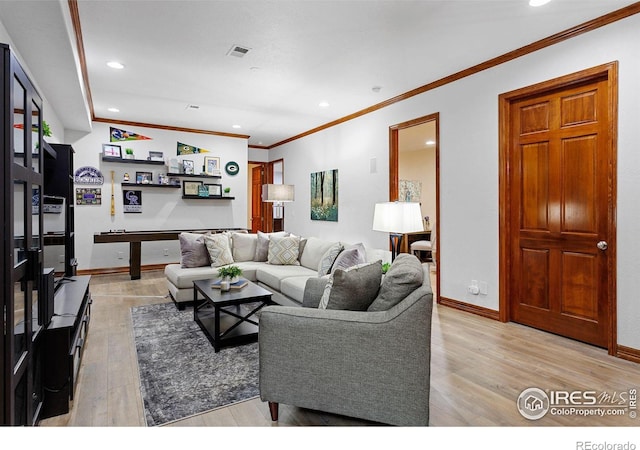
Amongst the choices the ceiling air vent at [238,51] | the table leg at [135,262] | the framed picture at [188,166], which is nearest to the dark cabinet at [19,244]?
the ceiling air vent at [238,51]

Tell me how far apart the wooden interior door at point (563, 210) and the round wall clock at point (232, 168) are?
16.9 ft

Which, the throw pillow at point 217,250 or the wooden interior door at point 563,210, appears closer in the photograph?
the wooden interior door at point 563,210

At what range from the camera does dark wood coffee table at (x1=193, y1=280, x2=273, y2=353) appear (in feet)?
9.68

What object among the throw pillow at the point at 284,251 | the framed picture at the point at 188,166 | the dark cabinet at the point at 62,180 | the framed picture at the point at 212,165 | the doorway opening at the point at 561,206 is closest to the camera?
the doorway opening at the point at 561,206

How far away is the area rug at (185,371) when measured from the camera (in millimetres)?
2082

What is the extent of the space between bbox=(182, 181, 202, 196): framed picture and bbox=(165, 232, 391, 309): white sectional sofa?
2140mm

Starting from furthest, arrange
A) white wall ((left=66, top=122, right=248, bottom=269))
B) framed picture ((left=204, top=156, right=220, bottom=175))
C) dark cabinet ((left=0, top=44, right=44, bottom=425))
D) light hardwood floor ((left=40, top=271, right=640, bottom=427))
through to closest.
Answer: framed picture ((left=204, top=156, right=220, bottom=175)), white wall ((left=66, top=122, right=248, bottom=269)), light hardwood floor ((left=40, top=271, right=640, bottom=427)), dark cabinet ((left=0, top=44, right=44, bottom=425))

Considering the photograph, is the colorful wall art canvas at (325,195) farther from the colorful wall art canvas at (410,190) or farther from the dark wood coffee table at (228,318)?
the dark wood coffee table at (228,318)

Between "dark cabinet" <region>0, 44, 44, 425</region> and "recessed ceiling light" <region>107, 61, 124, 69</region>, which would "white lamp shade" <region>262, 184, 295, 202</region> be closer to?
"recessed ceiling light" <region>107, 61, 124, 69</region>

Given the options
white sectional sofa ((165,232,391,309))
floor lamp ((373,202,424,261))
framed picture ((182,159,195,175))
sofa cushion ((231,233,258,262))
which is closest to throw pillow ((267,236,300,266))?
white sectional sofa ((165,232,391,309))

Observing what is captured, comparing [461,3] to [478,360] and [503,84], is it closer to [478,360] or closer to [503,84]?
[503,84]

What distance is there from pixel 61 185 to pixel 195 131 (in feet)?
12.5

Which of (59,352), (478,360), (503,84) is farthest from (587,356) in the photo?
(59,352)

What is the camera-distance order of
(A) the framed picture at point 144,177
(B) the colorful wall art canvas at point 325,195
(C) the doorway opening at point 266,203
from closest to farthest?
(B) the colorful wall art canvas at point 325,195 < (A) the framed picture at point 144,177 < (C) the doorway opening at point 266,203
